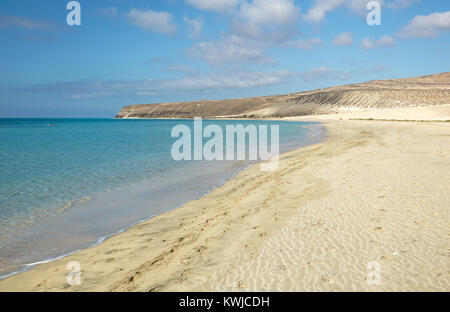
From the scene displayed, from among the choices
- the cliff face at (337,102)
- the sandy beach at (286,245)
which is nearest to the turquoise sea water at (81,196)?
the sandy beach at (286,245)

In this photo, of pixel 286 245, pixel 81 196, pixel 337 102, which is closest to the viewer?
pixel 286 245

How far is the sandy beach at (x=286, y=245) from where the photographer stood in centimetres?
396

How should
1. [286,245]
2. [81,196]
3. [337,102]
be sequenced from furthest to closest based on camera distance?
[337,102] < [81,196] < [286,245]

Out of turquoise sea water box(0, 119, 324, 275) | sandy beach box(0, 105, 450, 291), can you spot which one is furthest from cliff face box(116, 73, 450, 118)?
sandy beach box(0, 105, 450, 291)

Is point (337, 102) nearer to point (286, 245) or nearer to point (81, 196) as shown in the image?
point (81, 196)

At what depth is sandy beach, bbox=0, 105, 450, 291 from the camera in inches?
156

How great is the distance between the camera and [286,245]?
4961mm

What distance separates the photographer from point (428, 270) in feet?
13.0

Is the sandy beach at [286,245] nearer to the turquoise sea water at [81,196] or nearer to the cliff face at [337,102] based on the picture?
the turquoise sea water at [81,196]

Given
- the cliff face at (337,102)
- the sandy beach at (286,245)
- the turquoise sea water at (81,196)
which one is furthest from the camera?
the cliff face at (337,102)

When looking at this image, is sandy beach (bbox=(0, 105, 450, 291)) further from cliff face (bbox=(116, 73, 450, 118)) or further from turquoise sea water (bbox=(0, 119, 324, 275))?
cliff face (bbox=(116, 73, 450, 118))

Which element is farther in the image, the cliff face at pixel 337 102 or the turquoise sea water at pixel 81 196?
the cliff face at pixel 337 102

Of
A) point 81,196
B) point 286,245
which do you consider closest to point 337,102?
point 81,196
